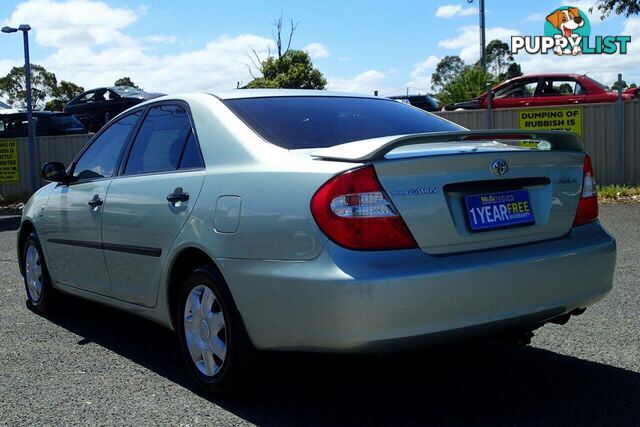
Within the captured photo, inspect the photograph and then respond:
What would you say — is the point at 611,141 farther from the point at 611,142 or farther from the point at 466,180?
the point at 466,180

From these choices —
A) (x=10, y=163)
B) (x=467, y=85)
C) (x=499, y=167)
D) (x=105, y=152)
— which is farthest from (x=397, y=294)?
(x=467, y=85)

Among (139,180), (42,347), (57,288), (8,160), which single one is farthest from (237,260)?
(8,160)

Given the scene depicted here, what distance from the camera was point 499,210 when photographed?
3.40 metres

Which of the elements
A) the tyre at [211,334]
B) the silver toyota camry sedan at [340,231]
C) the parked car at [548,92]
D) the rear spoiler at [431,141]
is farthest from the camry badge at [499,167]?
the parked car at [548,92]

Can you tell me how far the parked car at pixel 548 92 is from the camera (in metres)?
16.1

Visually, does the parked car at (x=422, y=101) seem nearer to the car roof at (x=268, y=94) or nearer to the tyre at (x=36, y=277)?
the tyre at (x=36, y=277)

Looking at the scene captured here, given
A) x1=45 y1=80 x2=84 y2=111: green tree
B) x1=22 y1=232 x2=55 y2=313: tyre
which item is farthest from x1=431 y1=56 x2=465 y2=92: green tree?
x1=22 y1=232 x2=55 y2=313: tyre

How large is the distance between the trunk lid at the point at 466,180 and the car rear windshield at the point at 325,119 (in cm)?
43

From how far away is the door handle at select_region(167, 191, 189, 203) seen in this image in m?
3.88

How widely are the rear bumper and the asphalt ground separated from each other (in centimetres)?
29

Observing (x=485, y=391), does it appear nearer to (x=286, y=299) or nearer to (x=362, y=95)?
(x=286, y=299)

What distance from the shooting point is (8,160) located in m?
18.3

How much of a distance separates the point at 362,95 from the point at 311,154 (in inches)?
56.7

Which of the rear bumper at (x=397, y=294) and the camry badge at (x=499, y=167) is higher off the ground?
the camry badge at (x=499, y=167)
